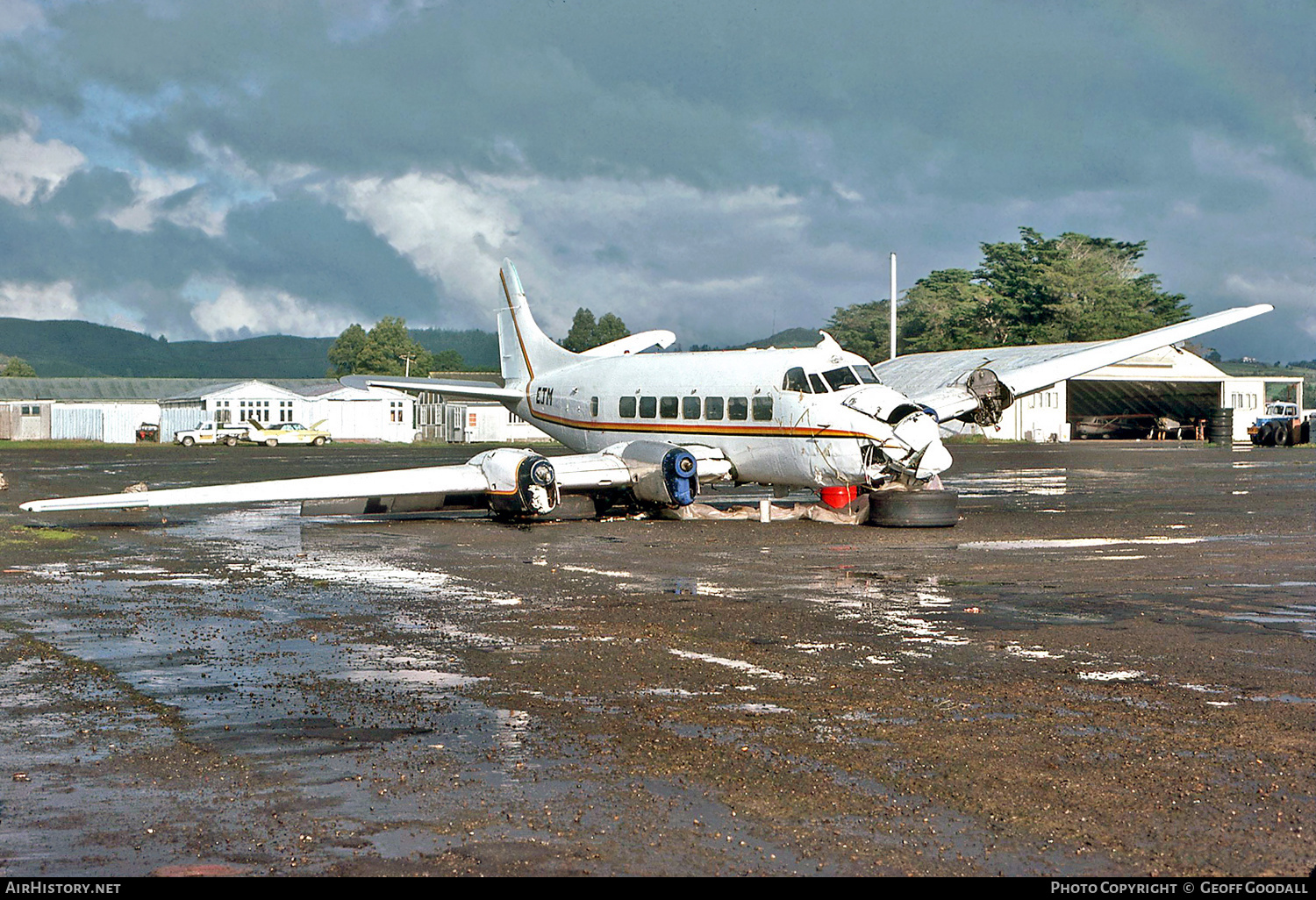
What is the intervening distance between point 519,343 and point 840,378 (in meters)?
11.5

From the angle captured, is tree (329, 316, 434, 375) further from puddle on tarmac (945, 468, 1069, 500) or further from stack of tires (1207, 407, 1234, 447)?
puddle on tarmac (945, 468, 1069, 500)

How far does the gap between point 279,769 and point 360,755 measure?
0.51 metres

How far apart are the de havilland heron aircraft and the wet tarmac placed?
4751 millimetres

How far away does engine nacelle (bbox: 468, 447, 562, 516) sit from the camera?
24.5m

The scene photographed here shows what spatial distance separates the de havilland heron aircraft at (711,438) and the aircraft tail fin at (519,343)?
1.85m

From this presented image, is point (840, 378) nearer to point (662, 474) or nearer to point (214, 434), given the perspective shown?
point (662, 474)

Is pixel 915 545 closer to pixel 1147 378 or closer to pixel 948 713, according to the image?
pixel 948 713

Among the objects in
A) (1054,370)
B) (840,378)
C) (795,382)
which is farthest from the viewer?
(1054,370)

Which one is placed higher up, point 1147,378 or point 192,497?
point 1147,378

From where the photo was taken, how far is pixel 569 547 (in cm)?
2077

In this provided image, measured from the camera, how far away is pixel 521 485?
24.5 meters

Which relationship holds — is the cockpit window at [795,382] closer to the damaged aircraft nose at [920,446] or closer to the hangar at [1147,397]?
the damaged aircraft nose at [920,446]

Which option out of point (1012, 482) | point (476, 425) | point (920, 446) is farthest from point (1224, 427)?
point (920, 446)

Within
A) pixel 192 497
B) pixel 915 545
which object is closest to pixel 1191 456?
pixel 915 545
